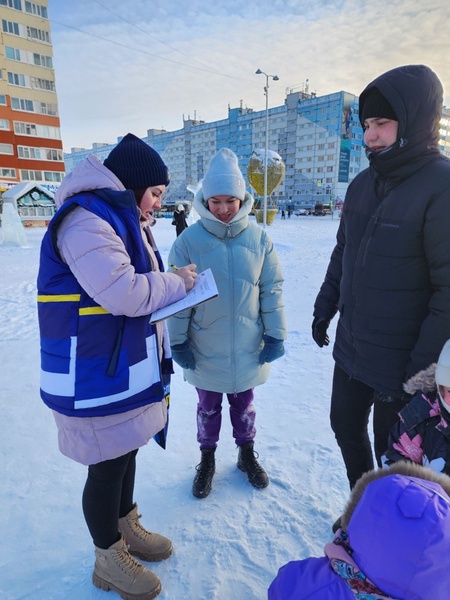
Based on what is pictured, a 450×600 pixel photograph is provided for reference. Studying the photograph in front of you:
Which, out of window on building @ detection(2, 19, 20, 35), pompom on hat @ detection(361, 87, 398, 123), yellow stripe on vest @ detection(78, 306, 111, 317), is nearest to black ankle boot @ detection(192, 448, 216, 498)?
yellow stripe on vest @ detection(78, 306, 111, 317)

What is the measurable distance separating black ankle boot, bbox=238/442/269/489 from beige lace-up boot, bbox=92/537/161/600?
0.76 metres

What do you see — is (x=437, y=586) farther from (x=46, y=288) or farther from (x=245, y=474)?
(x=245, y=474)

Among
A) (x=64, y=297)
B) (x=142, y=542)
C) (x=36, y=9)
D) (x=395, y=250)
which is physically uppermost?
(x=36, y=9)

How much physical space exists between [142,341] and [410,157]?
3.90 feet

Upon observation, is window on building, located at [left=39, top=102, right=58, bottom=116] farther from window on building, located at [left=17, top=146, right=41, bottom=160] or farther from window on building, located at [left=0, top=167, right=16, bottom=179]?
window on building, located at [left=0, top=167, right=16, bottom=179]

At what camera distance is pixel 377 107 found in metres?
1.42

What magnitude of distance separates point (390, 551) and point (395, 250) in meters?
1.02

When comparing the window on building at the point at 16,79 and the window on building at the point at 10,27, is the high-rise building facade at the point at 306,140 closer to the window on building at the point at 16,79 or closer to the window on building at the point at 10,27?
the window on building at the point at 16,79

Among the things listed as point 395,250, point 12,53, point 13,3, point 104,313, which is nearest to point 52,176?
point 12,53

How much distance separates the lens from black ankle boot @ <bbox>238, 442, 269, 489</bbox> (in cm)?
213

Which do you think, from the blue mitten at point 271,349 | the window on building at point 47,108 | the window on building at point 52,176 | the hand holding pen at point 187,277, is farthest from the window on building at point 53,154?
the hand holding pen at point 187,277

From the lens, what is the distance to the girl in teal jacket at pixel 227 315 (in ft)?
6.77

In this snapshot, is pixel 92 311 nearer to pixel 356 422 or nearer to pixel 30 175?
pixel 356 422

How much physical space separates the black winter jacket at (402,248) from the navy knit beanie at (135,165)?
857 millimetres
